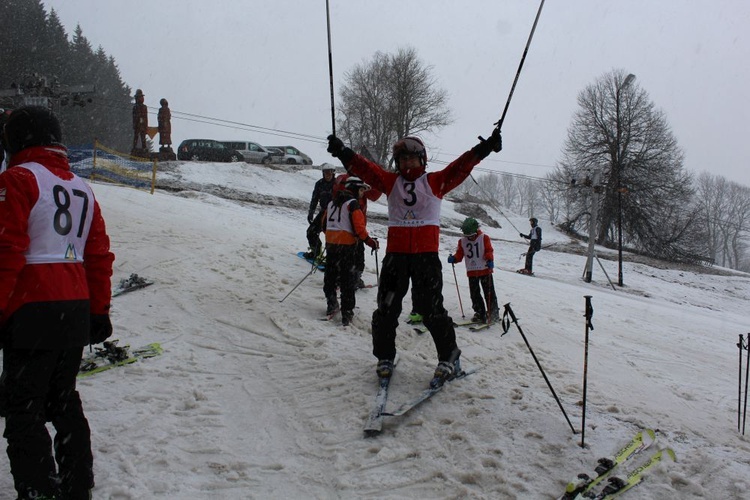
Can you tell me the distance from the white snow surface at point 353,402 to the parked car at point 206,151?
22.5m

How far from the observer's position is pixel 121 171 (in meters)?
17.5

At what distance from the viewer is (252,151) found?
31797mm

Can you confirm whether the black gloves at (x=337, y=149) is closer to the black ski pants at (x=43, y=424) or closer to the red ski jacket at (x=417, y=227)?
the red ski jacket at (x=417, y=227)

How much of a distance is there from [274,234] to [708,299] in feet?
55.0

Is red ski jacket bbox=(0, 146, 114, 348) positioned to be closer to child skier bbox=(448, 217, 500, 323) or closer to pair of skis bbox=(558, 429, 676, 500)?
pair of skis bbox=(558, 429, 676, 500)

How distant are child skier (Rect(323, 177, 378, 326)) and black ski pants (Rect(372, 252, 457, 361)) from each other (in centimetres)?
197

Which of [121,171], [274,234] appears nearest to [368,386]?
[274,234]

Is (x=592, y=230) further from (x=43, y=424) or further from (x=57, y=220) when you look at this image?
(x=43, y=424)

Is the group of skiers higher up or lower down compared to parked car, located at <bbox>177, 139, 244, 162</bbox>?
lower down

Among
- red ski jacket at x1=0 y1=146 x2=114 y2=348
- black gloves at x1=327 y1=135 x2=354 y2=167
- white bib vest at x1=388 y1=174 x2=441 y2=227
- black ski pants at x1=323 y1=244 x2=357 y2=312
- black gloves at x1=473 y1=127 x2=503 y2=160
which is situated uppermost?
black gloves at x1=473 y1=127 x2=503 y2=160

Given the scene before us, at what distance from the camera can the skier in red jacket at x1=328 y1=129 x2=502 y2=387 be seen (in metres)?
4.04

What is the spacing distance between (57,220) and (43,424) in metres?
1.01

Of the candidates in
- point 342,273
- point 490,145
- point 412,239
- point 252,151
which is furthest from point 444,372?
point 252,151

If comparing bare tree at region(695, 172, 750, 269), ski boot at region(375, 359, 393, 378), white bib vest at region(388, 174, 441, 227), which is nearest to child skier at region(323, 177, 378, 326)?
ski boot at region(375, 359, 393, 378)
